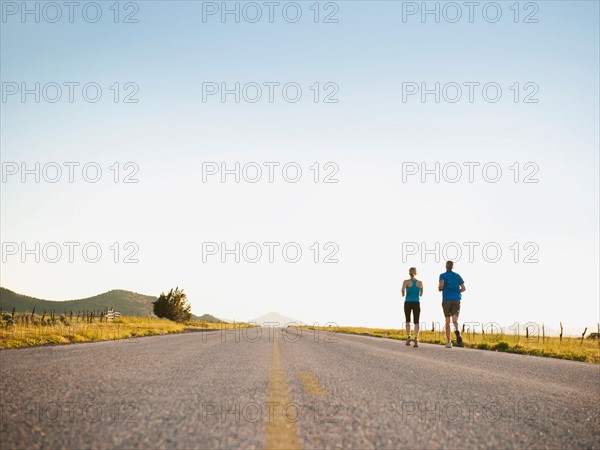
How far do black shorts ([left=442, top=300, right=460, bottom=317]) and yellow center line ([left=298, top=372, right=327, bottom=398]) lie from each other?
9.79m

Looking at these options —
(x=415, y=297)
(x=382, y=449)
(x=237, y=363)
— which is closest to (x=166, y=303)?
(x=415, y=297)

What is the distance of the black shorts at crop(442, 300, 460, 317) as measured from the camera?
14675 millimetres

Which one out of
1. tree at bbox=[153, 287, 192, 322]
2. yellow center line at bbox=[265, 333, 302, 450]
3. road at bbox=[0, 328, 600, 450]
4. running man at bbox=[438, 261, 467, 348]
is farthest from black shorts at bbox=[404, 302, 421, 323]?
tree at bbox=[153, 287, 192, 322]

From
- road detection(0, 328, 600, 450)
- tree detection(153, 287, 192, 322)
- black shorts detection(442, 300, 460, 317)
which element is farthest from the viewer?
tree detection(153, 287, 192, 322)

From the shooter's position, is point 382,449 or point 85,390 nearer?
point 382,449

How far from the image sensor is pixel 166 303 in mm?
81000

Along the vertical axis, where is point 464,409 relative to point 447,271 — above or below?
below

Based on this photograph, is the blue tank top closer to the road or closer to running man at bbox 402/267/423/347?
running man at bbox 402/267/423/347

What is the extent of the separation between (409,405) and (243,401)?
1.47 metres

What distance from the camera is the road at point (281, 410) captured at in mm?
2758

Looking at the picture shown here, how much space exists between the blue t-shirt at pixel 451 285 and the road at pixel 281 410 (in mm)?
8638

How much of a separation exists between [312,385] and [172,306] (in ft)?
263

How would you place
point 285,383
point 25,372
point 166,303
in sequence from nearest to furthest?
point 285,383
point 25,372
point 166,303

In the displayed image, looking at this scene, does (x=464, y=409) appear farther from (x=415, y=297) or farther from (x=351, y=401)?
(x=415, y=297)
